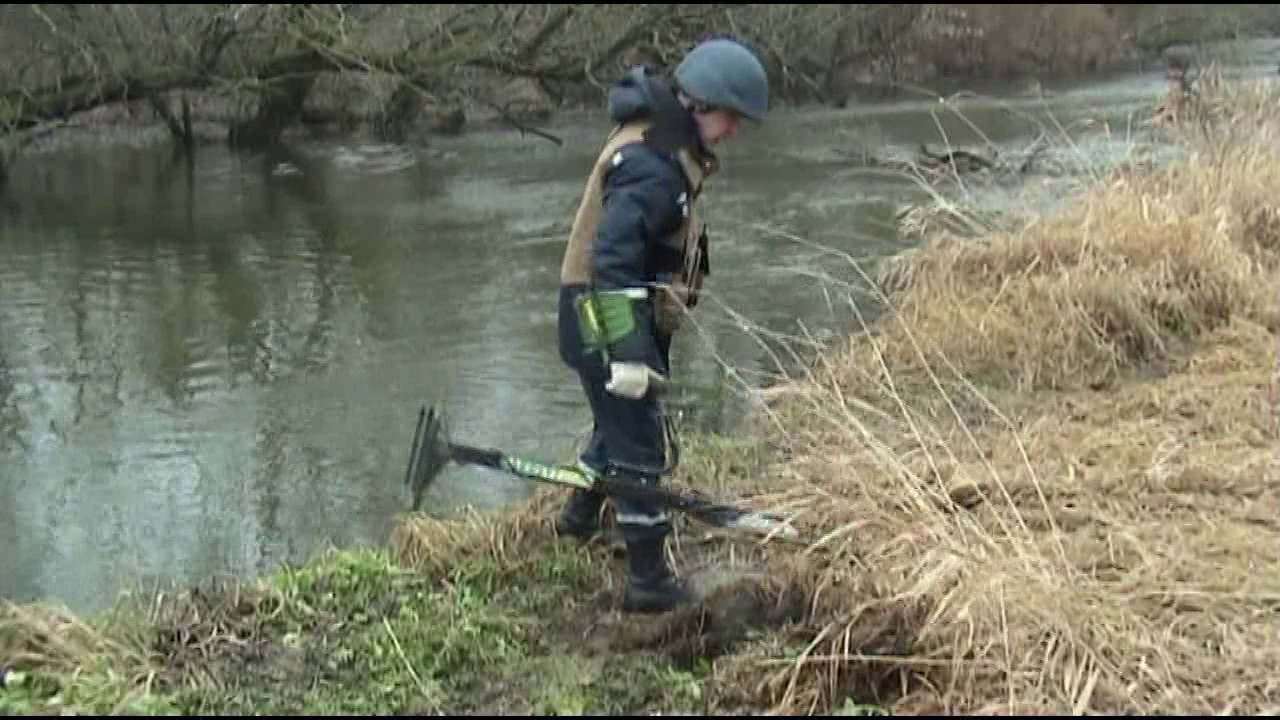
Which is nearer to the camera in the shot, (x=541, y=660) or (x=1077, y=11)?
(x=541, y=660)

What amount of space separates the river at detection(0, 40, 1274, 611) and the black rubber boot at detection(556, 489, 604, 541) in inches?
58.4

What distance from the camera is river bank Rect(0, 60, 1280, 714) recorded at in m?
3.49

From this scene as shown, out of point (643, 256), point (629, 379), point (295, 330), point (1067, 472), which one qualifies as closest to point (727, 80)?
point (643, 256)

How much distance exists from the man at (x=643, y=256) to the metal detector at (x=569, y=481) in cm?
5

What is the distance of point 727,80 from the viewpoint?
160 inches

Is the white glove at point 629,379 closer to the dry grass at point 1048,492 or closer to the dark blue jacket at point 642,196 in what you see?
the dark blue jacket at point 642,196

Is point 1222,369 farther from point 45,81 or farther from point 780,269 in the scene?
point 45,81

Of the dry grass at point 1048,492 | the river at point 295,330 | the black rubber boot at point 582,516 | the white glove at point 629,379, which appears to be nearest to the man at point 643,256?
the white glove at point 629,379

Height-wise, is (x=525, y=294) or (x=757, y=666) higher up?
(x=757, y=666)

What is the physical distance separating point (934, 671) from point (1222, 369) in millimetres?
3348

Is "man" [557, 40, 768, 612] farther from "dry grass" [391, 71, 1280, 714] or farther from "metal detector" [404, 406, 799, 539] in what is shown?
"dry grass" [391, 71, 1280, 714]

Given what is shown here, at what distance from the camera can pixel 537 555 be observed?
4.51m

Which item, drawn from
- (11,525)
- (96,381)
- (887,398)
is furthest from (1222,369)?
(96,381)

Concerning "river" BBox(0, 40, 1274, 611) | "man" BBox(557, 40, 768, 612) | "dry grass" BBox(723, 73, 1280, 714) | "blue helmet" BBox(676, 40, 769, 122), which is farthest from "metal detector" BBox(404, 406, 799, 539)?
"river" BBox(0, 40, 1274, 611)
